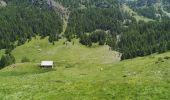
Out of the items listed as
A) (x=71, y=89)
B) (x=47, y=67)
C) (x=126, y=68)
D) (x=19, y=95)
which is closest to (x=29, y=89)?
(x=19, y=95)

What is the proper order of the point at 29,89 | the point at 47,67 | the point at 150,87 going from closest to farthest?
1. the point at 150,87
2. the point at 29,89
3. the point at 47,67

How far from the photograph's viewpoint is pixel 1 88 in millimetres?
50219

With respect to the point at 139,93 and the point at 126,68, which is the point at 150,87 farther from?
the point at 126,68

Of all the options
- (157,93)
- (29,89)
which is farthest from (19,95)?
(157,93)

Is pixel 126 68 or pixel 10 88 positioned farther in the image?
pixel 126 68

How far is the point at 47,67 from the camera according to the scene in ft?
451

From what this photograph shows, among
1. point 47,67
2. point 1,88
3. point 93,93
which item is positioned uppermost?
point 93,93

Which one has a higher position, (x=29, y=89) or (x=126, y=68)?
(x=29, y=89)

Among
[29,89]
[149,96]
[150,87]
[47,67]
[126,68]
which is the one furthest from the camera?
Result: [47,67]

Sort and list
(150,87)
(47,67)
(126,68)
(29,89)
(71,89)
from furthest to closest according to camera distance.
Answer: (47,67)
(126,68)
(29,89)
(71,89)
(150,87)

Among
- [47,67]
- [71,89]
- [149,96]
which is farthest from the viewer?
[47,67]

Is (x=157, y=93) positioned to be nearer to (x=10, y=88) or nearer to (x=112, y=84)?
(x=112, y=84)

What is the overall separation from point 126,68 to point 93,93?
49110 mm

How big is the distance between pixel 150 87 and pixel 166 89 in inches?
74.8
